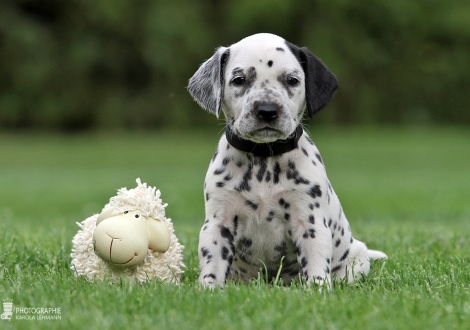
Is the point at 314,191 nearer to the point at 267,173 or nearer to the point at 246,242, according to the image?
the point at 267,173

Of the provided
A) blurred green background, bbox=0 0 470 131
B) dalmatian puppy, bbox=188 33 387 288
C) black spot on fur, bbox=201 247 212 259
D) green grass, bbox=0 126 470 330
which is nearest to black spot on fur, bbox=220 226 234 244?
dalmatian puppy, bbox=188 33 387 288

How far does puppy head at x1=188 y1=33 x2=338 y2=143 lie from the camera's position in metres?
4.32

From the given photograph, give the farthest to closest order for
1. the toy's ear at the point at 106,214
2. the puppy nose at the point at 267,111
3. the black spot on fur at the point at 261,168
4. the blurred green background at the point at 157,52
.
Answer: the blurred green background at the point at 157,52, the toy's ear at the point at 106,214, the black spot on fur at the point at 261,168, the puppy nose at the point at 267,111

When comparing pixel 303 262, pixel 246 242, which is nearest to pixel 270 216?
pixel 246 242

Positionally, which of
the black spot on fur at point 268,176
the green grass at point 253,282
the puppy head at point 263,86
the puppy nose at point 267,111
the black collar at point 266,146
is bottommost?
the green grass at point 253,282

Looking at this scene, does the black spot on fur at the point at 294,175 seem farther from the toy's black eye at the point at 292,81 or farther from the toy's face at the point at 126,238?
the toy's face at the point at 126,238

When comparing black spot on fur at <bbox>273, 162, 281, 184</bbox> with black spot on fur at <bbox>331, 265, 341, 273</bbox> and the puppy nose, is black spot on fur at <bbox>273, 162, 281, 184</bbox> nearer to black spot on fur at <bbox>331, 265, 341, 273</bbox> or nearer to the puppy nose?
the puppy nose

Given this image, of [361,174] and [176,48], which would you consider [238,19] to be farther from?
[361,174]

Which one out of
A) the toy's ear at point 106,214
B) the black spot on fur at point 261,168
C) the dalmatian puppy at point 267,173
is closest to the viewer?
the dalmatian puppy at point 267,173

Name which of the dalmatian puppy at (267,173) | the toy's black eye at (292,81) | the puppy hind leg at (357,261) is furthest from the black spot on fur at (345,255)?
the toy's black eye at (292,81)

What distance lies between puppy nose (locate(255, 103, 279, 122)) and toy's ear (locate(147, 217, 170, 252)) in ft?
3.42

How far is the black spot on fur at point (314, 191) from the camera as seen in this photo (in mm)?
4449

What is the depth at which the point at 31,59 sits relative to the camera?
3300 centimetres

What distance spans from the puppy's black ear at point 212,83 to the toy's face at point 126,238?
2.97ft
